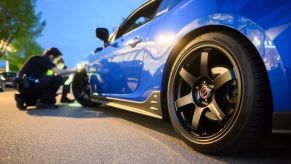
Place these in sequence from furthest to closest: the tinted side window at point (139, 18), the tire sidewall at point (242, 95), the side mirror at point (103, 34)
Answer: the side mirror at point (103, 34), the tinted side window at point (139, 18), the tire sidewall at point (242, 95)

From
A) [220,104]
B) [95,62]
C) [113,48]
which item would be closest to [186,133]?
[220,104]

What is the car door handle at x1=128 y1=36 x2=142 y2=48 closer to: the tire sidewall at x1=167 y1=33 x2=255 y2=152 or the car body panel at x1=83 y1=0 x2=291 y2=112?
the car body panel at x1=83 y1=0 x2=291 y2=112

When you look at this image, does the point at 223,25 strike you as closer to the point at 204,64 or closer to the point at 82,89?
the point at 204,64

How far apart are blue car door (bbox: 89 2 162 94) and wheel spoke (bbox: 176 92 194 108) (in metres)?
0.74

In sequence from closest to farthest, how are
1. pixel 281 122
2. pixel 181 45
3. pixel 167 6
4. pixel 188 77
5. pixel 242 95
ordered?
pixel 281 122 < pixel 242 95 < pixel 188 77 < pixel 181 45 < pixel 167 6

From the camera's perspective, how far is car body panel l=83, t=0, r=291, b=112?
6.51 ft

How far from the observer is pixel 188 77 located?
8.85ft

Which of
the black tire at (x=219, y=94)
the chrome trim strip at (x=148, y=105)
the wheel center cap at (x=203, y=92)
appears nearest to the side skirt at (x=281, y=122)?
the black tire at (x=219, y=94)

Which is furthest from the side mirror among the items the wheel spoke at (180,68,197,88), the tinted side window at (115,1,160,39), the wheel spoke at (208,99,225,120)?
the wheel spoke at (208,99,225,120)

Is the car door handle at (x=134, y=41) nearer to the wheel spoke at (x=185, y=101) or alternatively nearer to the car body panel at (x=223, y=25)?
the car body panel at (x=223, y=25)

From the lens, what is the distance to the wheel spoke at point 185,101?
268cm

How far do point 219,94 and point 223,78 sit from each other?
0.14 metres

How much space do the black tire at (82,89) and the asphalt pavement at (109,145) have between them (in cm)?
227

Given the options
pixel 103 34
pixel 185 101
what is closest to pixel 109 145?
pixel 185 101
